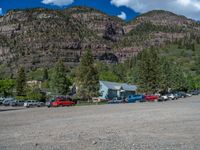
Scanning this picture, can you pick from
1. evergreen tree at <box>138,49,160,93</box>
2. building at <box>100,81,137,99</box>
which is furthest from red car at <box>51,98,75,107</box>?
evergreen tree at <box>138,49,160,93</box>

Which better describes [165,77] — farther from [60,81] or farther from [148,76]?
[60,81]

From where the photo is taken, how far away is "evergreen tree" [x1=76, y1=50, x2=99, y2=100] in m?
79.5

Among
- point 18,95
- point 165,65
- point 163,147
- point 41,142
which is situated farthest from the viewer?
point 165,65

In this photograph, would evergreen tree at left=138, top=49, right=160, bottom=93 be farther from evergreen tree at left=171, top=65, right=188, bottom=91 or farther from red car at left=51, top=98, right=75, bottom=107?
red car at left=51, top=98, right=75, bottom=107

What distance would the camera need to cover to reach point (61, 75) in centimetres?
9212

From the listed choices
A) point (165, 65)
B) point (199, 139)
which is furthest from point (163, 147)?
point (165, 65)

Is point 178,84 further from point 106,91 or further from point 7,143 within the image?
point 7,143

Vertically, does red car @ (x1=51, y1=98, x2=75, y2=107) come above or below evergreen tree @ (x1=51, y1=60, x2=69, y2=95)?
below

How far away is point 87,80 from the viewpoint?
261ft

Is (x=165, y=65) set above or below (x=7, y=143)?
above

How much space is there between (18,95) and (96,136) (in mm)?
85201

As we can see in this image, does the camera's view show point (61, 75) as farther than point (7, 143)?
Yes

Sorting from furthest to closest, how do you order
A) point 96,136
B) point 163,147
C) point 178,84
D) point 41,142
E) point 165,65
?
point 178,84
point 165,65
point 96,136
point 41,142
point 163,147

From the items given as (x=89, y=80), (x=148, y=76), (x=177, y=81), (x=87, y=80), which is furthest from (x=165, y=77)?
(x=87, y=80)
